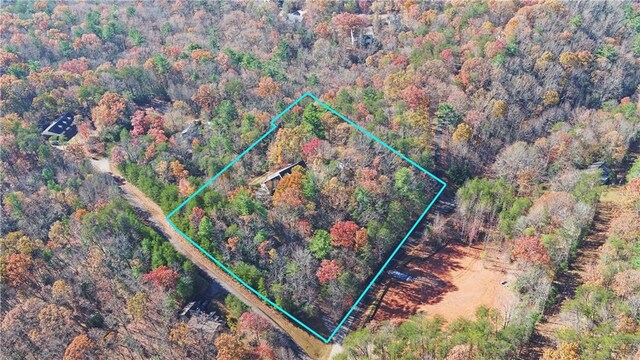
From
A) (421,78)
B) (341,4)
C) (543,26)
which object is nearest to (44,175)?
(421,78)

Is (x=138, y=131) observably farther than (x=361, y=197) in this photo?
Yes

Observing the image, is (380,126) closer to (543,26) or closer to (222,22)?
(543,26)

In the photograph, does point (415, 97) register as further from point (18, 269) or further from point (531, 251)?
point (18, 269)

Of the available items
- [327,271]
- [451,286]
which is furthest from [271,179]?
[451,286]

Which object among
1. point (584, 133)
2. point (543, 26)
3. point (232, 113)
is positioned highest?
point (543, 26)

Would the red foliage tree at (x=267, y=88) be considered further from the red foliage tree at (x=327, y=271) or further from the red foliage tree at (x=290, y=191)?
the red foliage tree at (x=327, y=271)

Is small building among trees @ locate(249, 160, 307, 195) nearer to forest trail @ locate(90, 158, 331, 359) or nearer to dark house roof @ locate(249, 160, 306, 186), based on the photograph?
dark house roof @ locate(249, 160, 306, 186)
